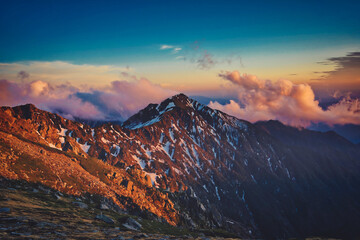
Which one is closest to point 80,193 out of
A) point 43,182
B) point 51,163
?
point 43,182

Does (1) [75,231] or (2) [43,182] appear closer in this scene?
(1) [75,231]

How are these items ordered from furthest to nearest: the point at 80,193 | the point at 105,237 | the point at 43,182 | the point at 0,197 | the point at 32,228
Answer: the point at 80,193
the point at 43,182
the point at 0,197
the point at 105,237
the point at 32,228

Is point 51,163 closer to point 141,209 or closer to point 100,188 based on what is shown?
point 100,188

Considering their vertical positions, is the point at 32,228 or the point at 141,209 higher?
the point at 32,228

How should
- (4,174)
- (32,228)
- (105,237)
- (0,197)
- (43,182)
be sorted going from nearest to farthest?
(32,228)
(105,237)
(0,197)
(4,174)
(43,182)

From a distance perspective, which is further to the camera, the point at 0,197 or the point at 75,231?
the point at 0,197

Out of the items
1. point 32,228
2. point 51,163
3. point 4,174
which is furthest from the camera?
point 51,163

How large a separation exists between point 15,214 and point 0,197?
25039 mm

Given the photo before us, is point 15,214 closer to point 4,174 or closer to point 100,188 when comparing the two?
point 4,174

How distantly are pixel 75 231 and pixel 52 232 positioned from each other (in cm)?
720

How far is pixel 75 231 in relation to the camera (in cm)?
5669

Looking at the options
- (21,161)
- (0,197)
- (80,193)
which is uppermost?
(0,197)

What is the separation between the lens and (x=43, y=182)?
15800 centimetres

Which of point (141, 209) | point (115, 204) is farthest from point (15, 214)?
point (141, 209)
